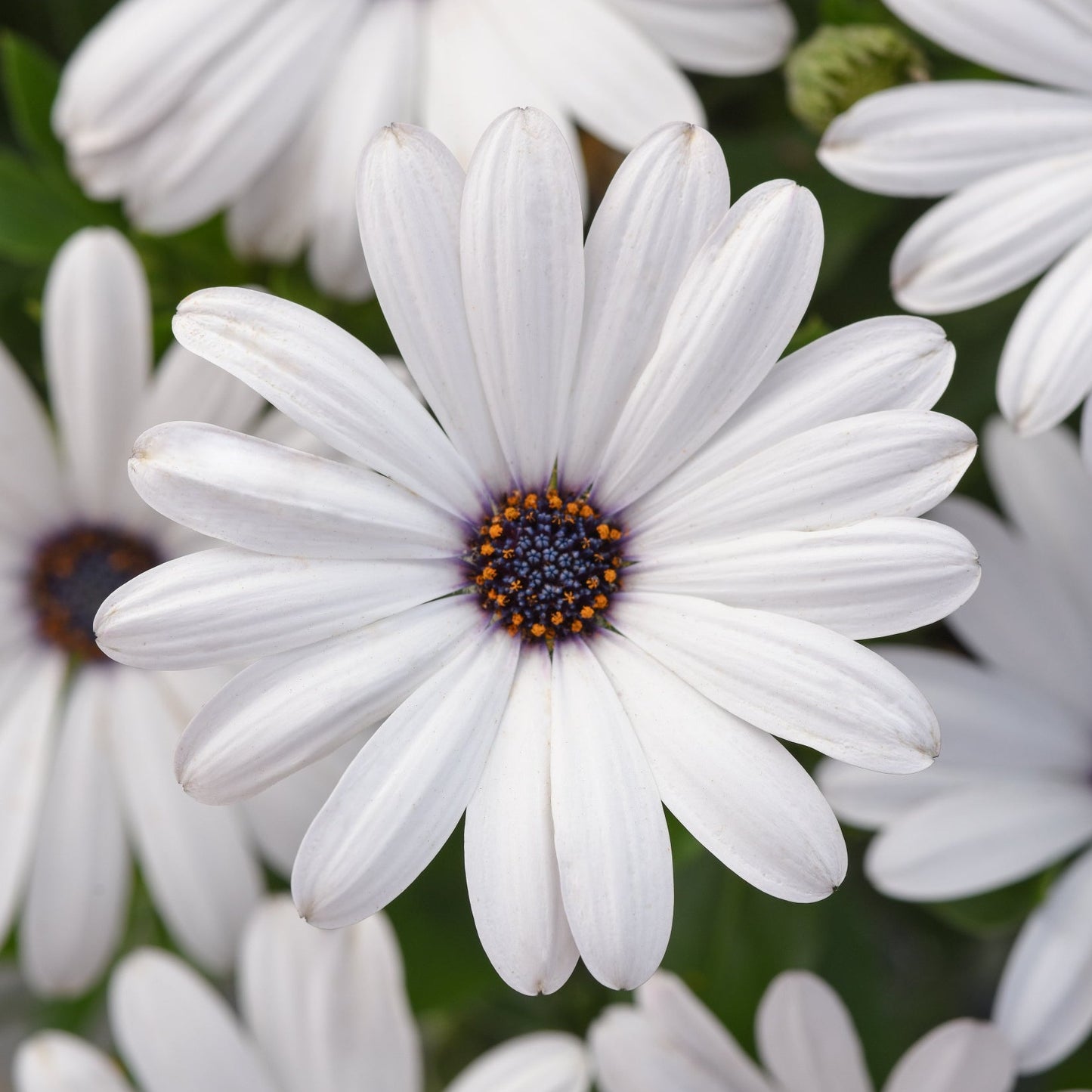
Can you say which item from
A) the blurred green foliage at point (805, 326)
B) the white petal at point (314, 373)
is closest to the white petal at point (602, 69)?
the blurred green foliage at point (805, 326)

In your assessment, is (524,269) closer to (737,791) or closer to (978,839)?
(737,791)

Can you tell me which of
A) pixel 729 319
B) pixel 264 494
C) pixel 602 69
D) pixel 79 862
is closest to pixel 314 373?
pixel 264 494

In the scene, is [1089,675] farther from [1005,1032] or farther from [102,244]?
[102,244]

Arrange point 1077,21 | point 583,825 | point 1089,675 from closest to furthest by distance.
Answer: point 583,825
point 1077,21
point 1089,675

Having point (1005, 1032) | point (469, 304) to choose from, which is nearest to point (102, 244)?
point (469, 304)

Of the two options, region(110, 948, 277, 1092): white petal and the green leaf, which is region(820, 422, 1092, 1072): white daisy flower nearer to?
region(110, 948, 277, 1092): white petal

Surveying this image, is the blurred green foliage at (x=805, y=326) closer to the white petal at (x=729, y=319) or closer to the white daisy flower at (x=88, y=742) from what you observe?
the white daisy flower at (x=88, y=742)
